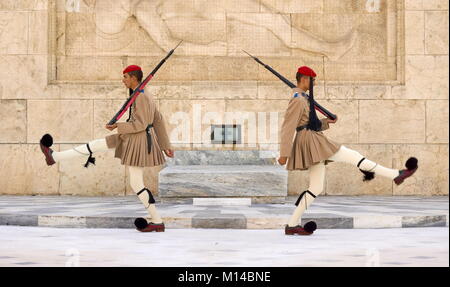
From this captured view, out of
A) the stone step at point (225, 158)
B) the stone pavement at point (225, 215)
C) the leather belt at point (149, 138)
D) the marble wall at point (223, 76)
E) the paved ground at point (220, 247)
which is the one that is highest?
the marble wall at point (223, 76)

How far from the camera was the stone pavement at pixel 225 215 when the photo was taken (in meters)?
10.1

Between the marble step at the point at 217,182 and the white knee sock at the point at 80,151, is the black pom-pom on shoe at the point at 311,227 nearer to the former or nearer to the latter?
the white knee sock at the point at 80,151

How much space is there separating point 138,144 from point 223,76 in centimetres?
604

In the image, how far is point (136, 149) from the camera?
9156mm

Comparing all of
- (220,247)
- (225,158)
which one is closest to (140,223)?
(220,247)

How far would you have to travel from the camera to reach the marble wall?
14.8m

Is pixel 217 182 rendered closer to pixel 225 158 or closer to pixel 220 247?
pixel 225 158

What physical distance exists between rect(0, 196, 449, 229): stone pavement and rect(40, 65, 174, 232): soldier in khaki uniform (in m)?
0.87

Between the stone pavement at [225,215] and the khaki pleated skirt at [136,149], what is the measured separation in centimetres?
121

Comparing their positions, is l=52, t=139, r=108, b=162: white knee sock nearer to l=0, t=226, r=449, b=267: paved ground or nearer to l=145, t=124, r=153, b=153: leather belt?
l=145, t=124, r=153, b=153: leather belt

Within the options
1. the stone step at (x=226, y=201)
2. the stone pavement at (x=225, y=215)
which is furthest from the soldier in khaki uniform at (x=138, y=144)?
the stone step at (x=226, y=201)

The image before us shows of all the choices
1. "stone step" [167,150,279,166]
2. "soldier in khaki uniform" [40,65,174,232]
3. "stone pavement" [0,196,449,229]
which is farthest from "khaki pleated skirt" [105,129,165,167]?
"stone step" [167,150,279,166]

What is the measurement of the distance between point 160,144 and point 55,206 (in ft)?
11.0

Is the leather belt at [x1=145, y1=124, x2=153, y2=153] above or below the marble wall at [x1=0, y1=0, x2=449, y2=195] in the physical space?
below
